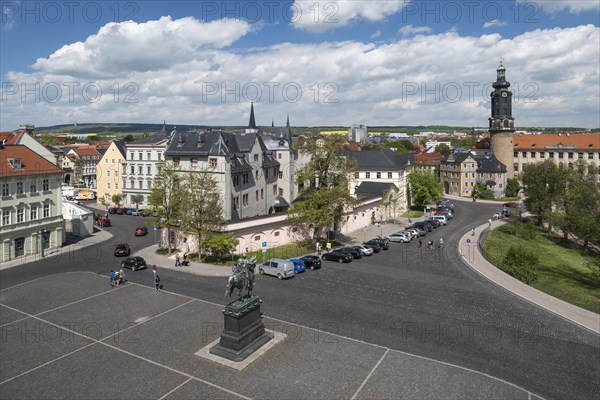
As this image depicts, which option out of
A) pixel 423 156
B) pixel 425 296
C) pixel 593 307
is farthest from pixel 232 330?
pixel 423 156

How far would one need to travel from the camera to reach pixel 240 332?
72.9ft

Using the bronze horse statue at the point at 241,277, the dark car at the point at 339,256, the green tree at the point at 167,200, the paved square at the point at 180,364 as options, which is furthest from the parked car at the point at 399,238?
the bronze horse statue at the point at 241,277

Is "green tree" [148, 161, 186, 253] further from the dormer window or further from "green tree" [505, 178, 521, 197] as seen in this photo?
"green tree" [505, 178, 521, 197]

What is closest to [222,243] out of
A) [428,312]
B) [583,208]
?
[428,312]

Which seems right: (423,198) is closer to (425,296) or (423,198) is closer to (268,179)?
(268,179)

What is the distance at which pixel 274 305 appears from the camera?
30.2m

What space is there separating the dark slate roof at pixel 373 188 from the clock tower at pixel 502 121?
54023 millimetres

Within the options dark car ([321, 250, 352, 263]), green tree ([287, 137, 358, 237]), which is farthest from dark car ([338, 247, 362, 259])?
green tree ([287, 137, 358, 237])

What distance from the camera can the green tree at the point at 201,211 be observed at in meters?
42.8

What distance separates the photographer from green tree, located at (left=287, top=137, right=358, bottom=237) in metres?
47.4

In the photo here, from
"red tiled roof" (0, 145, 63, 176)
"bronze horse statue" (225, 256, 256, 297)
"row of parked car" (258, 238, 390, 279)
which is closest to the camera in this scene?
"bronze horse statue" (225, 256, 256, 297)

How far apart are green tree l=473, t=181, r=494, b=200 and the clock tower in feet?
49.6

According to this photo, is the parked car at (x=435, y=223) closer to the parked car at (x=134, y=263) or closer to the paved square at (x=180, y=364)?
the parked car at (x=134, y=263)

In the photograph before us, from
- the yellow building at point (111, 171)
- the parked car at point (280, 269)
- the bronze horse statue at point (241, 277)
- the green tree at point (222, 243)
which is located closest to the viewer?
the bronze horse statue at point (241, 277)
